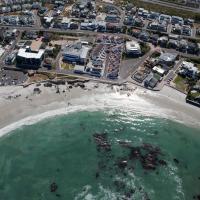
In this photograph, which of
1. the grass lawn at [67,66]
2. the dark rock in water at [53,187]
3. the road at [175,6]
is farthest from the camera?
the road at [175,6]

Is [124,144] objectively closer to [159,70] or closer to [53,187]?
[53,187]

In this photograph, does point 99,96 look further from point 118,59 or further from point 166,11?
point 166,11

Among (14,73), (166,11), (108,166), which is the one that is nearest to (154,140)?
(108,166)

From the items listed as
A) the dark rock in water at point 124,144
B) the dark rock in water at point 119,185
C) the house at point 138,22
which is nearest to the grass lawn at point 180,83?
the dark rock in water at point 124,144

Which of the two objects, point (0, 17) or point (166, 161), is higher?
point (0, 17)

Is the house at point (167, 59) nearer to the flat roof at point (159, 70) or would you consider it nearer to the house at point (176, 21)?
the flat roof at point (159, 70)
